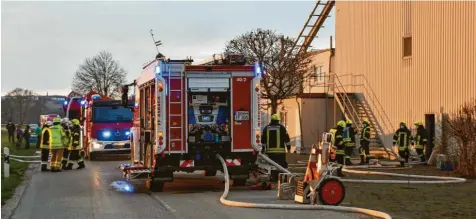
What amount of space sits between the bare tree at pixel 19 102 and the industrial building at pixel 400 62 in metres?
46.0

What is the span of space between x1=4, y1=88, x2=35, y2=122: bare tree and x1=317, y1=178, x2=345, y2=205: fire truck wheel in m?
64.5

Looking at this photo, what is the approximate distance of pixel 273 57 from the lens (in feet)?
102

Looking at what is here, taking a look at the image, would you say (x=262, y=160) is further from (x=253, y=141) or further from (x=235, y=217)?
(x=235, y=217)

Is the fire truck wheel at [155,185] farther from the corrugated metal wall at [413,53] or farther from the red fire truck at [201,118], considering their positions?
the corrugated metal wall at [413,53]

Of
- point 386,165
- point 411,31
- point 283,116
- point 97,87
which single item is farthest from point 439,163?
point 97,87

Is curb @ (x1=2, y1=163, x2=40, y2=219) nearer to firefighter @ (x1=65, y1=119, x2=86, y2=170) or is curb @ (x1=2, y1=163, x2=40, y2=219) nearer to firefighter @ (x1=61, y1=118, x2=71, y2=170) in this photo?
firefighter @ (x1=61, y1=118, x2=71, y2=170)

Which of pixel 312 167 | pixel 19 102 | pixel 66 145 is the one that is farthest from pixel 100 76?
pixel 312 167

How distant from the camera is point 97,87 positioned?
53.5 metres

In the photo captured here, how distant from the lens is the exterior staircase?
28.7 meters

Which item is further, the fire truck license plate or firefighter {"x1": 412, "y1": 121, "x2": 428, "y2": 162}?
firefighter {"x1": 412, "y1": 121, "x2": 428, "y2": 162}

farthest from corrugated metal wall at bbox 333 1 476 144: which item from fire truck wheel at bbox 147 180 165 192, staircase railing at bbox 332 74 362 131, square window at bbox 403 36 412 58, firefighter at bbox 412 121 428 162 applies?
fire truck wheel at bbox 147 180 165 192

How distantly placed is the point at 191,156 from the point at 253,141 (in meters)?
1.36

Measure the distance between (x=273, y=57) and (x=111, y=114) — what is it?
871 centimetres

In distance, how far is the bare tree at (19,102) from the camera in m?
71.9
